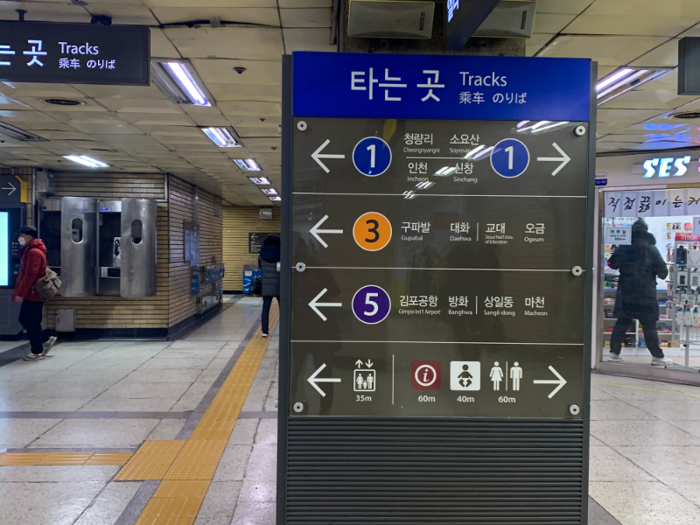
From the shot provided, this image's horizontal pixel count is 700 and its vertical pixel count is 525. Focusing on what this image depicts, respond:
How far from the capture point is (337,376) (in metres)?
1.83

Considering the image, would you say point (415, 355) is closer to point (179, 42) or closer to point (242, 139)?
point (179, 42)

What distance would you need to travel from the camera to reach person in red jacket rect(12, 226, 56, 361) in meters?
6.62

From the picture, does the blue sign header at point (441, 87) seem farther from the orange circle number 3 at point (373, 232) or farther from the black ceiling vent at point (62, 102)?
the black ceiling vent at point (62, 102)

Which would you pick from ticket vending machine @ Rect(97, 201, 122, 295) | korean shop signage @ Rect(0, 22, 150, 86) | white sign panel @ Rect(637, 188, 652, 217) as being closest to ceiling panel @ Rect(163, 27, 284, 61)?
korean shop signage @ Rect(0, 22, 150, 86)

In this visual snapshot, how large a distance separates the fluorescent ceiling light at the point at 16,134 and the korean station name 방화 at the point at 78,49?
3105 millimetres

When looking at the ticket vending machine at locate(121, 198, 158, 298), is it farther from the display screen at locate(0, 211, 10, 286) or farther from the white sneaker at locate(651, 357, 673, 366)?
the white sneaker at locate(651, 357, 673, 366)

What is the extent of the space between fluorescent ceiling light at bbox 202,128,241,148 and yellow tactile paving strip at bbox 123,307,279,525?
298 centimetres

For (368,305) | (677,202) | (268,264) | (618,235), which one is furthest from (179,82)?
(677,202)

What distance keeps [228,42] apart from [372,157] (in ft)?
6.92

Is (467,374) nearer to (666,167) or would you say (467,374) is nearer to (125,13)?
(125,13)

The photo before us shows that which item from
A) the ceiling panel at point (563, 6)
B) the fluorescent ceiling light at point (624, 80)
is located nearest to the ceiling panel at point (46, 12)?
the ceiling panel at point (563, 6)

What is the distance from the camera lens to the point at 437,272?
1843 mm

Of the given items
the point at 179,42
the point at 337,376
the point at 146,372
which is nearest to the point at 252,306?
the point at 146,372

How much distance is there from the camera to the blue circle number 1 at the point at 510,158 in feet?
6.04
